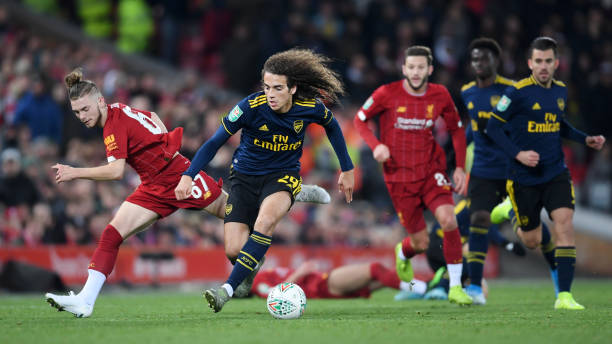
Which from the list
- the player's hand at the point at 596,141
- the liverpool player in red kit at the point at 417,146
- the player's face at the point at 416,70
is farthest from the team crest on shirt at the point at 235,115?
the player's hand at the point at 596,141

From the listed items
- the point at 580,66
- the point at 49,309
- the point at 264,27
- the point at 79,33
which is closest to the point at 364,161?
the point at 264,27

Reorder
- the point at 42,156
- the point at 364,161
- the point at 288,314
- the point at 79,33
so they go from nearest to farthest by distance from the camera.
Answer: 1. the point at 288,314
2. the point at 42,156
3. the point at 364,161
4. the point at 79,33

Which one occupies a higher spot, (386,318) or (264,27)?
(264,27)

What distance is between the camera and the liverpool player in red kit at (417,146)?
29.7 ft

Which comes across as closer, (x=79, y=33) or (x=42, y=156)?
(x=42, y=156)

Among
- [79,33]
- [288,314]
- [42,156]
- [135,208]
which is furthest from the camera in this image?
[79,33]

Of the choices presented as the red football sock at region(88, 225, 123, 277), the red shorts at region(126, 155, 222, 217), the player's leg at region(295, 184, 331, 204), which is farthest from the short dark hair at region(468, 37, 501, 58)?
the red football sock at region(88, 225, 123, 277)

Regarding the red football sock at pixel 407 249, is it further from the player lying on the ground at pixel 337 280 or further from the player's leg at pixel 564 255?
the player's leg at pixel 564 255

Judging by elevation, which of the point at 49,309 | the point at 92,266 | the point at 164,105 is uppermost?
the point at 164,105

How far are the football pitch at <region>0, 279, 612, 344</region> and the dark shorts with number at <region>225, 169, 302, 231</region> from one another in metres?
0.91

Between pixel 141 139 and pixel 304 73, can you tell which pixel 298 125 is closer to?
pixel 304 73

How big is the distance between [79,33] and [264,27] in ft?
14.6

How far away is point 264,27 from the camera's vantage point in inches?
736

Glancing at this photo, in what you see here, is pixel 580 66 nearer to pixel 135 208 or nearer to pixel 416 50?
pixel 416 50
